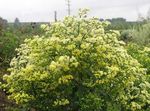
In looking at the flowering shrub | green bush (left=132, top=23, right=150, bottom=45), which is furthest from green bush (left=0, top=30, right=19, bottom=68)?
green bush (left=132, top=23, right=150, bottom=45)

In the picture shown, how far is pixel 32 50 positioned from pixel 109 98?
191cm

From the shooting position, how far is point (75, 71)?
1038 centimetres

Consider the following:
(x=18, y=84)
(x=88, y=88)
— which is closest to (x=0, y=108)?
(x=18, y=84)

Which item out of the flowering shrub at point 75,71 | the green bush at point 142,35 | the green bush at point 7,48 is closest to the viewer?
the flowering shrub at point 75,71

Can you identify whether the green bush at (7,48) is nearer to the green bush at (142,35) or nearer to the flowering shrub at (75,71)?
the flowering shrub at (75,71)

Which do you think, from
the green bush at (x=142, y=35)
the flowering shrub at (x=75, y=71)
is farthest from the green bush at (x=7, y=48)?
the green bush at (x=142, y=35)

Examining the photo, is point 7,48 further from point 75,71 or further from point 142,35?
point 142,35

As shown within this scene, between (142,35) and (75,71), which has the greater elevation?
(75,71)

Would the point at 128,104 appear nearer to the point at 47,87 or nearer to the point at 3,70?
the point at 47,87

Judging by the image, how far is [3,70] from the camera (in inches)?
671

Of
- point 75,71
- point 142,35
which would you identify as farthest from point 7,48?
point 142,35

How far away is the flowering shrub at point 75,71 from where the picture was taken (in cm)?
1022

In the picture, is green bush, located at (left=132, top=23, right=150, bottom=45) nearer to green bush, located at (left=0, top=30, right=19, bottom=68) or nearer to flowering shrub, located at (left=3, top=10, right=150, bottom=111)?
green bush, located at (left=0, top=30, right=19, bottom=68)

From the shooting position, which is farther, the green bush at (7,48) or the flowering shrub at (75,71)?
the green bush at (7,48)
